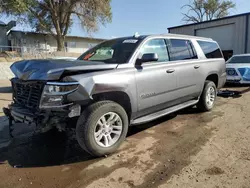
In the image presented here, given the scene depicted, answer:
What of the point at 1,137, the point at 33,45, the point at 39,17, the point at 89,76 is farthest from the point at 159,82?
the point at 33,45

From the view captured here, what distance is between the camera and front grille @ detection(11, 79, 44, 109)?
3.11 m

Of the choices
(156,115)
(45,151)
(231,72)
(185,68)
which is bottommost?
(45,151)

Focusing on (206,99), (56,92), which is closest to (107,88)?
(56,92)

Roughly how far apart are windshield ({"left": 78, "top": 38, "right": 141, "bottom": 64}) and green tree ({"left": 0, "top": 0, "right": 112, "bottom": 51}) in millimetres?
23433

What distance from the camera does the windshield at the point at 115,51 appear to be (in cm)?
389

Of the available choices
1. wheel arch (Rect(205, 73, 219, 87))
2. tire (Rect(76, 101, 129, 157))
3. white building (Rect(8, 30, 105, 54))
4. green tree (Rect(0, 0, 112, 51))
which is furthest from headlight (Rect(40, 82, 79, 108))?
white building (Rect(8, 30, 105, 54))

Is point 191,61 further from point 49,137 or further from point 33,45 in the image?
point 33,45

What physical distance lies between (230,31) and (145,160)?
60.1 feet

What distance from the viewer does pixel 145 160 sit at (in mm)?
3227

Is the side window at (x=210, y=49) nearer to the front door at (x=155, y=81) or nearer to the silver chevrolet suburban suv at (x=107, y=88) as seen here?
the silver chevrolet suburban suv at (x=107, y=88)

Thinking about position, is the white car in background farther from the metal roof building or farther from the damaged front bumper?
the damaged front bumper

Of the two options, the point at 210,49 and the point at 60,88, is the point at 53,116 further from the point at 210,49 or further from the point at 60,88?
the point at 210,49

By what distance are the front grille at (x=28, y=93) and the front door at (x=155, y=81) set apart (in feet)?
5.08

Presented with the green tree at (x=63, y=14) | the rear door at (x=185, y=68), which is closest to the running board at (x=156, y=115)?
the rear door at (x=185, y=68)
